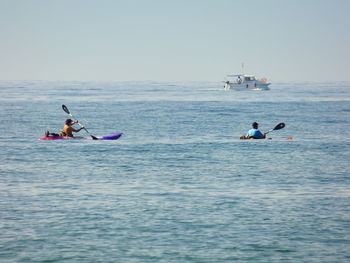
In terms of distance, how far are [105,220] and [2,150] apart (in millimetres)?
17595

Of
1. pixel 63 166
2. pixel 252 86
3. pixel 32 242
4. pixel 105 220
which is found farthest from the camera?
pixel 252 86

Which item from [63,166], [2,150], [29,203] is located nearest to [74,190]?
[29,203]

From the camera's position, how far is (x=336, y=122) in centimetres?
5669

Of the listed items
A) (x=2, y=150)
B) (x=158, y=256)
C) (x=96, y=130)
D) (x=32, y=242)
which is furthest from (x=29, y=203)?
(x=96, y=130)

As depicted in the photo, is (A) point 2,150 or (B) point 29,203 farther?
(A) point 2,150

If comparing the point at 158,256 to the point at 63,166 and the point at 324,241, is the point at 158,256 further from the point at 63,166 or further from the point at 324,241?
the point at 63,166

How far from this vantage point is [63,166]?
88.1ft

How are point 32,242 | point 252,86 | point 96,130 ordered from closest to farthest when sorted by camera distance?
point 32,242
point 96,130
point 252,86

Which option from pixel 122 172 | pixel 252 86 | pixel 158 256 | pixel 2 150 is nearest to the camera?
pixel 158 256

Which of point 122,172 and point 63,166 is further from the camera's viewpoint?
point 63,166

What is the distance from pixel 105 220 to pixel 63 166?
10.6 metres

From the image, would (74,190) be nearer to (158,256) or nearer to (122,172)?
(122,172)

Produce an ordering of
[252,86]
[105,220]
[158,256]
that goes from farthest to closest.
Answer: [252,86]
[105,220]
[158,256]

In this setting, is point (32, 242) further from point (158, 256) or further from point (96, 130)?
point (96, 130)
